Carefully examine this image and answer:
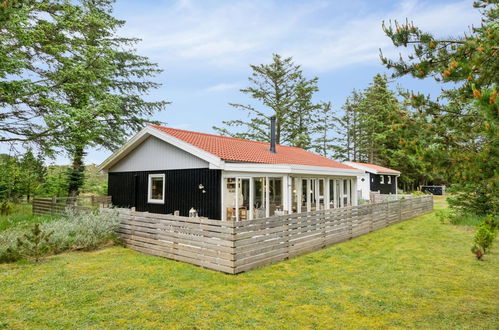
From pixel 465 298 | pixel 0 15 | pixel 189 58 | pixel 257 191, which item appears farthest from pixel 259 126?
pixel 465 298

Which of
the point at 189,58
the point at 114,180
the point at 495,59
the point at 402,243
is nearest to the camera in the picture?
the point at 495,59

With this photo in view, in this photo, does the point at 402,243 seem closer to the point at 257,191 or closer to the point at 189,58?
the point at 257,191

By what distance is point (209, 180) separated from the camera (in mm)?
11602

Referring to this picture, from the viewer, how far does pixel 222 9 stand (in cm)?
1446

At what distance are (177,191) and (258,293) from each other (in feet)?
25.9

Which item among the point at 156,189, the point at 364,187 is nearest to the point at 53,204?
the point at 156,189

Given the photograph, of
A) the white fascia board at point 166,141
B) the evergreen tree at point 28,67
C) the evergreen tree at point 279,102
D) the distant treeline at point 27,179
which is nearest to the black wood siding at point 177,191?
the white fascia board at point 166,141

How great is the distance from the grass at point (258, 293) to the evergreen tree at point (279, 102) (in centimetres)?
2675

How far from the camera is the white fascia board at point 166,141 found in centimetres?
1109

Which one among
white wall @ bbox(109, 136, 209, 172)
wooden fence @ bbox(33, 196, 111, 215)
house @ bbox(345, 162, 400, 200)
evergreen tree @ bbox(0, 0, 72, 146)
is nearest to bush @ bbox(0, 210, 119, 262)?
white wall @ bbox(109, 136, 209, 172)

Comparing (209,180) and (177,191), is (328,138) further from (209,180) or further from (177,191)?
(209,180)

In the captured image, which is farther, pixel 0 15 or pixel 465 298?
pixel 0 15

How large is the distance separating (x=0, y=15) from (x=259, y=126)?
91.8 ft

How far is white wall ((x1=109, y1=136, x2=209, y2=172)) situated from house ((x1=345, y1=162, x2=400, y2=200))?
20.2 metres
